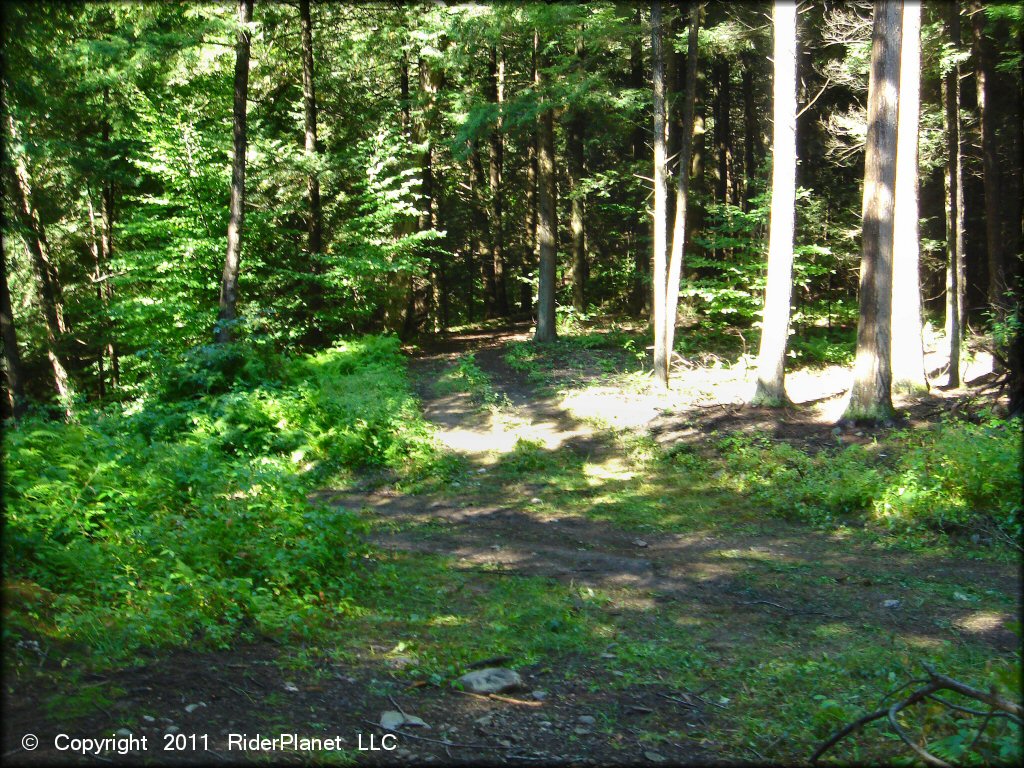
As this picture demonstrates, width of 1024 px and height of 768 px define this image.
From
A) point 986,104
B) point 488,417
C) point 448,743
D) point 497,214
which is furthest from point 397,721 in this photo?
point 497,214

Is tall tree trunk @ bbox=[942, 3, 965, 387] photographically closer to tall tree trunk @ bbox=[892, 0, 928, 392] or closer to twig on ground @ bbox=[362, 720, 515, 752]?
tall tree trunk @ bbox=[892, 0, 928, 392]

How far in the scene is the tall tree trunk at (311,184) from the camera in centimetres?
1986

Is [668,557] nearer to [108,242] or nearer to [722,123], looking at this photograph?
[108,242]

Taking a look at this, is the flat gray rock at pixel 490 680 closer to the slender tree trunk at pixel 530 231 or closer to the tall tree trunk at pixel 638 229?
the tall tree trunk at pixel 638 229

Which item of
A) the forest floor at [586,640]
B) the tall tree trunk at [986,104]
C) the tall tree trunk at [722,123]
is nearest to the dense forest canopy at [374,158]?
the tall tree trunk at [986,104]

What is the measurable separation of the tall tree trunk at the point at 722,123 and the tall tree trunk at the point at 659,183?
11050 millimetres

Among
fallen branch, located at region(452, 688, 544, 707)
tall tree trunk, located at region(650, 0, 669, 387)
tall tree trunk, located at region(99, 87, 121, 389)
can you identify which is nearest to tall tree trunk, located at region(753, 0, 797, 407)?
tall tree trunk, located at region(650, 0, 669, 387)

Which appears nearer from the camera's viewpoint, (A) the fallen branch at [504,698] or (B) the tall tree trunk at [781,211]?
(A) the fallen branch at [504,698]

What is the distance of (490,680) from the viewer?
5082 millimetres

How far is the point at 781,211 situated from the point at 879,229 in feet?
6.86

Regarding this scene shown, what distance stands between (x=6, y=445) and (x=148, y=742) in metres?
4.35

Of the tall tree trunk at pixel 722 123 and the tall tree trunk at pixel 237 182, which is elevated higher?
the tall tree trunk at pixel 722 123

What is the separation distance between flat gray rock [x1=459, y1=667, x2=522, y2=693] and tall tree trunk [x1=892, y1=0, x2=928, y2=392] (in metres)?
12.5

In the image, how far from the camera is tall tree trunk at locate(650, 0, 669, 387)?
1662 centimetres
